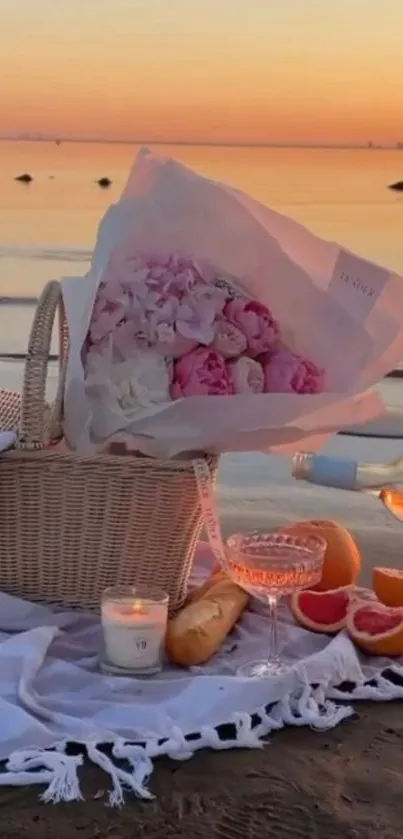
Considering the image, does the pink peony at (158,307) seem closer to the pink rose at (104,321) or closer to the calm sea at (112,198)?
the pink rose at (104,321)

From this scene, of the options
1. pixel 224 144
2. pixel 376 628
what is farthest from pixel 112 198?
pixel 376 628

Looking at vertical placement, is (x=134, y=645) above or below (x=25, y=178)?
below

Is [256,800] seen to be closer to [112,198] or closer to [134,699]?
[134,699]

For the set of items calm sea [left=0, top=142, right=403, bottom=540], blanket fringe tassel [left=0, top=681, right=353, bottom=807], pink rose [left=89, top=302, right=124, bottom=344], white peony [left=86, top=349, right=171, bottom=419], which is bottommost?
blanket fringe tassel [left=0, top=681, right=353, bottom=807]

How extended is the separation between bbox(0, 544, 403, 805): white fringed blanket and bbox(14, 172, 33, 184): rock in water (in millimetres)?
8831

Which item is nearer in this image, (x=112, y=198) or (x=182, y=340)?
(x=182, y=340)

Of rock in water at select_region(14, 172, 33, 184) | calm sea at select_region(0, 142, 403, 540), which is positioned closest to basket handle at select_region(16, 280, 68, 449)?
calm sea at select_region(0, 142, 403, 540)

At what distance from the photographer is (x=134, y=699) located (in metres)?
0.90

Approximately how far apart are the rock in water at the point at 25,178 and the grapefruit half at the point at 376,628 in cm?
883

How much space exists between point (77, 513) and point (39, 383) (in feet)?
0.40

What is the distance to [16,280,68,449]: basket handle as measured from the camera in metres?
1.05

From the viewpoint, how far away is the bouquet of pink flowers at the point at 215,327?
1.02 m

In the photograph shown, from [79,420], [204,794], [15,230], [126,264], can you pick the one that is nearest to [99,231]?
[126,264]

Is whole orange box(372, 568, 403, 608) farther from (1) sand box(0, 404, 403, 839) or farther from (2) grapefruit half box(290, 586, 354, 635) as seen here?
(1) sand box(0, 404, 403, 839)
